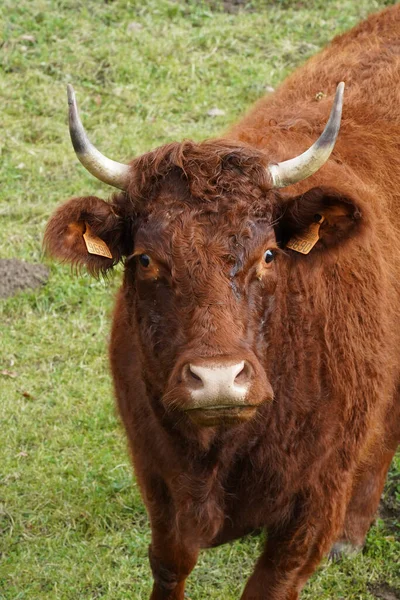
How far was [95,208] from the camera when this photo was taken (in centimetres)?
455

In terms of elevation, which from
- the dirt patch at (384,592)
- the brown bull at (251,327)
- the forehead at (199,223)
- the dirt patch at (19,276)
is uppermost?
the forehead at (199,223)

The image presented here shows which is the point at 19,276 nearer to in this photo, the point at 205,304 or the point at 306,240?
the point at 306,240

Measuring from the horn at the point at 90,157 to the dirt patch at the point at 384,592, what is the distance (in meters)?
2.87

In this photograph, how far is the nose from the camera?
150 inches

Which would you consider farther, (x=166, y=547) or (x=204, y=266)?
(x=166, y=547)

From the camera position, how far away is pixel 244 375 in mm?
3928

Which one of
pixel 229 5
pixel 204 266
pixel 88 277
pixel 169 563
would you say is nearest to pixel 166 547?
pixel 169 563

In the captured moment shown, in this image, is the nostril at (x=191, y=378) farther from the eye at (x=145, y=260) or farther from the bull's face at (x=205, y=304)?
the eye at (x=145, y=260)

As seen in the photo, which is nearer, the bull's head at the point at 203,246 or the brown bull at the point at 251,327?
the bull's head at the point at 203,246

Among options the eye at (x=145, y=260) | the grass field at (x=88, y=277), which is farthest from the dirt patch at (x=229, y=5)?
the eye at (x=145, y=260)

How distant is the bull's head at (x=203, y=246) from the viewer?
399 centimetres

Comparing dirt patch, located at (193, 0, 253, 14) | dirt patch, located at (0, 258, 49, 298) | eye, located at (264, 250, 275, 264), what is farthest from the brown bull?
dirt patch, located at (193, 0, 253, 14)

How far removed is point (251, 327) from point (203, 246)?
15.9 inches

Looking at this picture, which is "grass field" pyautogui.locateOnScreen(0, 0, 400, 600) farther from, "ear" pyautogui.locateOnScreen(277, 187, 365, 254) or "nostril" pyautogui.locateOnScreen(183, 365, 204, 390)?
"nostril" pyautogui.locateOnScreen(183, 365, 204, 390)
